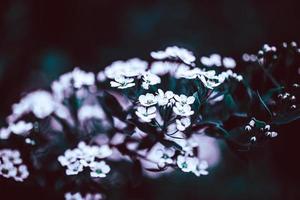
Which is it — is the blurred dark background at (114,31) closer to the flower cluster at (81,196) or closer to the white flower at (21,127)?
the white flower at (21,127)

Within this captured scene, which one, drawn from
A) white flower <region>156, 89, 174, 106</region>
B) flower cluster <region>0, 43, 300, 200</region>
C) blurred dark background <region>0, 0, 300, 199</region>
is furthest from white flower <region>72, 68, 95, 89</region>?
blurred dark background <region>0, 0, 300, 199</region>

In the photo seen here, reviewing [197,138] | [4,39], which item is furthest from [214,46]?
[197,138]

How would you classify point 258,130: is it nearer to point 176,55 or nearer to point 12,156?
point 176,55

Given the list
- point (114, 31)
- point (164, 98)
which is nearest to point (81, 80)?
point (164, 98)

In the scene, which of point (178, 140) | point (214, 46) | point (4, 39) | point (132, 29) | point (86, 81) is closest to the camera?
point (178, 140)

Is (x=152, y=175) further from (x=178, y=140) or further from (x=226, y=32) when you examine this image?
(x=226, y=32)

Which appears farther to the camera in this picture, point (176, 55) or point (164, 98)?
point (176, 55)

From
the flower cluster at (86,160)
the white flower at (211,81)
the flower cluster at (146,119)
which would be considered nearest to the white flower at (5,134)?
the flower cluster at (146,119)
